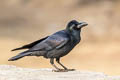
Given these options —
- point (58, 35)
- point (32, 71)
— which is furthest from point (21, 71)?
point (58, 35)

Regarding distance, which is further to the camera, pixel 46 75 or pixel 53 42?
pixel 53 42

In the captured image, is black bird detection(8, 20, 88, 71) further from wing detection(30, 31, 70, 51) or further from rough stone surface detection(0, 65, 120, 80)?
rough stone surface detection(0, 65, 120, 80)

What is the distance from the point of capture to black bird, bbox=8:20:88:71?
1412 cm

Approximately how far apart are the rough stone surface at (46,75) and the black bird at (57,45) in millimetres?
323

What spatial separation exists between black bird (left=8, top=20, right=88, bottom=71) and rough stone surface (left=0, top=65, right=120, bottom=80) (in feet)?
1.06

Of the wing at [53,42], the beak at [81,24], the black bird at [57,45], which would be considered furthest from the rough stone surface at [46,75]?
the beak at [81,24]

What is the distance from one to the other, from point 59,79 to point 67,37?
4.08 feet

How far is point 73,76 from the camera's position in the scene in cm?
1379

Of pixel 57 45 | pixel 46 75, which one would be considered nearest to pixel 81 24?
pixel 57 45

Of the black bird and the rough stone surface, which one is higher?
the black bird

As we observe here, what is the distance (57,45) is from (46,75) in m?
0.75

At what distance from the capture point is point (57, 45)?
46.7ft

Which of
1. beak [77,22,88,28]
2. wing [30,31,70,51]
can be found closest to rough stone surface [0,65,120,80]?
wing [30,31,70,51]

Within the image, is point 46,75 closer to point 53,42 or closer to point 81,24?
point 53,42
